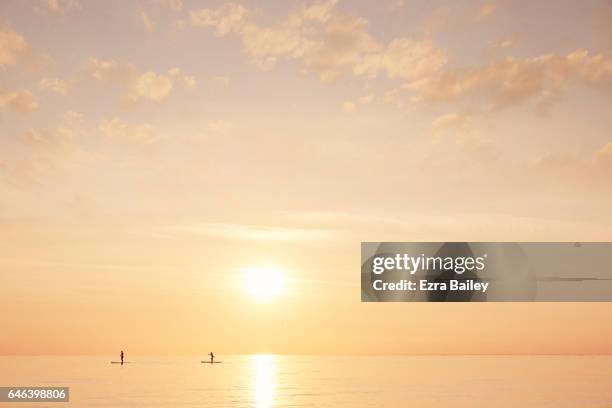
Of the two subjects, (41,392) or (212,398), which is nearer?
(212,398)

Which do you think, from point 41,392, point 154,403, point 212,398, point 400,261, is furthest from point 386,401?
point 41,392

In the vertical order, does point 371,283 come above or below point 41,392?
above

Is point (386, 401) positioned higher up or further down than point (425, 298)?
further down

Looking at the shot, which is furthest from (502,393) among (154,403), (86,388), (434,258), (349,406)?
(86,388)

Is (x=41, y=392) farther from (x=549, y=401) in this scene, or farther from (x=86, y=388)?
(x=549, y=401)

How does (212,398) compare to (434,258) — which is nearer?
(434,258)

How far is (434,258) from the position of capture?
4706 cm

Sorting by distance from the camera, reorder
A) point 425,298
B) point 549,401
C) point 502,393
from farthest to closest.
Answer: point 502,393
point 549,401
point 425,298

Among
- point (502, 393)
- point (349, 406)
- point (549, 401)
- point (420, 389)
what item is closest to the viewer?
point (349, 406)

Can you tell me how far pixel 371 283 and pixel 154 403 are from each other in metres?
40.0

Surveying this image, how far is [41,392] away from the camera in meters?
92.2

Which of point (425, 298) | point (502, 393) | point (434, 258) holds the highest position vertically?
point (434, 258)

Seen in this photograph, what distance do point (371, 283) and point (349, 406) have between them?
96.1 ft

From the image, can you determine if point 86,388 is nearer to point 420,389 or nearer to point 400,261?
point 420,389
